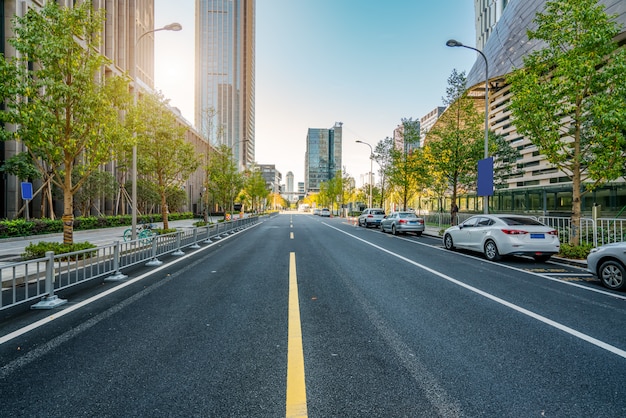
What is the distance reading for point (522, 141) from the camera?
32.3 m

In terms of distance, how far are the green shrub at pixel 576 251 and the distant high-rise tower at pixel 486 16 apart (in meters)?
49.9

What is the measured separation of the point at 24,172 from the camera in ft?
62.9

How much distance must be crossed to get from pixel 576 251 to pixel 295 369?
37.5 feet

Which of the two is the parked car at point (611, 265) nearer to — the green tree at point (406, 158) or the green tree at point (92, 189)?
the green tree at point (406, 158)

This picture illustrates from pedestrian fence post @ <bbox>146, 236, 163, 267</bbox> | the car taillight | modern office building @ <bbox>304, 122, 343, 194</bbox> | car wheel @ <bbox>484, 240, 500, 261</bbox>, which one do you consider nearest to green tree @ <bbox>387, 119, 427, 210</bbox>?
car wheel @ <bbox>484, 240, 500, 261</bbox>

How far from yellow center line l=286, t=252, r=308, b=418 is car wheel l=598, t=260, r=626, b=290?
6574 millimetres

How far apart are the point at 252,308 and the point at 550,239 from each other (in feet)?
30.7

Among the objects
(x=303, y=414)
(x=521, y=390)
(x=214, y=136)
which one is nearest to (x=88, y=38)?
(x=303, y=414)

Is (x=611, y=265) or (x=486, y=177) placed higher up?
(x=486, y=177)

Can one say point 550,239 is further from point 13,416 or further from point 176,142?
point 176,142

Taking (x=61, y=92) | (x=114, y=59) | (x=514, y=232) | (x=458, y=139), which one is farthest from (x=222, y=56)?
(x=514, y=232)

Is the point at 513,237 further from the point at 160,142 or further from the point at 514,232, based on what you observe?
the point at 160,142

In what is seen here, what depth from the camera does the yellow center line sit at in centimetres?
254

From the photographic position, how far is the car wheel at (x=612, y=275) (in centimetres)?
645
